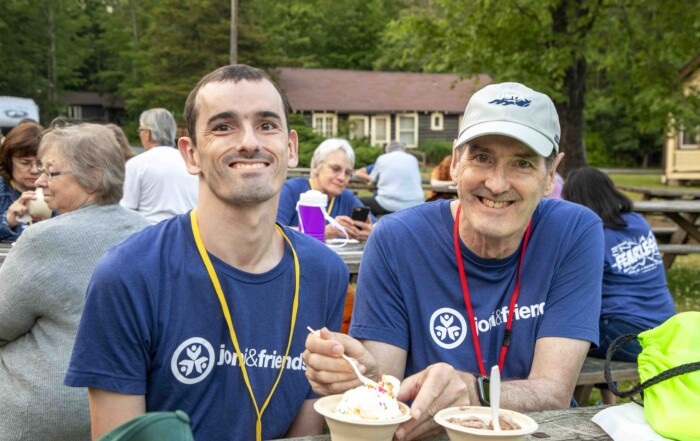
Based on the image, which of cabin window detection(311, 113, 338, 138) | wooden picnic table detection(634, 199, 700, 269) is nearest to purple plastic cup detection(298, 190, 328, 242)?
Answer: wooden picnic table detection(634, 199, 700, 269)

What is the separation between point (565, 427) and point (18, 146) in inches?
173

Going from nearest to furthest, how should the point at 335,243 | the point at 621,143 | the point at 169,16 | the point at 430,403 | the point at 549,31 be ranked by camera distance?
the point at 430,403 < the point at 335,243 < the point at 549,31 < the point at 169,16 < the point at 621,143

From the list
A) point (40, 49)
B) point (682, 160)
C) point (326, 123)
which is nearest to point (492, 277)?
point (682, 160)

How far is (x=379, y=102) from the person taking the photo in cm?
4234

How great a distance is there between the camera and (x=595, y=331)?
7.62 ft

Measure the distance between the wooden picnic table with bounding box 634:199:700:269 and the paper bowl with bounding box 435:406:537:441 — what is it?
8597 mm

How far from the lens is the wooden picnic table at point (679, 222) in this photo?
961 centimetres

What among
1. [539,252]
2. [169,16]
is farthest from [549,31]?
[169,16]

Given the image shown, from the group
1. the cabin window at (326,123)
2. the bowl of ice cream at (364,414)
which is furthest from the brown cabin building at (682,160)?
the bowl of ice cream at (364,414)

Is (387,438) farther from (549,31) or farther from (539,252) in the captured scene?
(549,31)

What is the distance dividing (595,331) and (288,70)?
135ft

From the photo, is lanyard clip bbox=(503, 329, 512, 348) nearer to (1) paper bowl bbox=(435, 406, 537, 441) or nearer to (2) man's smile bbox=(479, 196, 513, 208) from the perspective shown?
(2) man's smile bbox=(479, 196, 513, 208)

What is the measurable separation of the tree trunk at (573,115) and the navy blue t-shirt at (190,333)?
14.8 m

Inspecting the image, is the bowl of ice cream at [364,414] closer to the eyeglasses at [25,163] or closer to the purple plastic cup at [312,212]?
the purple plastic cup at [312,212]
